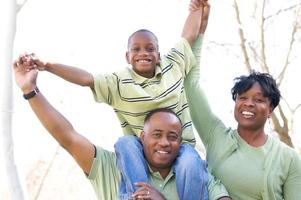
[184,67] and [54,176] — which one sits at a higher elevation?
[184,67]

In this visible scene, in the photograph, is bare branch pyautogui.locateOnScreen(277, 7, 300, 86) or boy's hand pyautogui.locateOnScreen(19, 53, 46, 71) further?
bare branch pyautogui.locateOnScreen(277, 7, 300, 86)

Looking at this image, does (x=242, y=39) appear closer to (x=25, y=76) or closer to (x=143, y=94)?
(x=143, y=94)

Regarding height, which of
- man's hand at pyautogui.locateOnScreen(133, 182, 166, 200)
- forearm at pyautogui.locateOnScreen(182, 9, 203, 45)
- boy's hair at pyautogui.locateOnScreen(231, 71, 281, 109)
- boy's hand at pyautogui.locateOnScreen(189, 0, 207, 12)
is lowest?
man's hand at pyautogui.locateOnScreen(133, 182, 166, 200)

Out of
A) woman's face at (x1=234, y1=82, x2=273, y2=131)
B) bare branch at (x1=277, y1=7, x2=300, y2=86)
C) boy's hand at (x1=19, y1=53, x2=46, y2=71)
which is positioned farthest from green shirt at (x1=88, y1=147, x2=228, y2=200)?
bare branch at (x1=277, y1=7, x2=300, y2=86)

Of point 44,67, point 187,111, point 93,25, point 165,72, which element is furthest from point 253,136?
point 93,25

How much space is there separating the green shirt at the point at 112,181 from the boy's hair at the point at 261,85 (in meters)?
0.52

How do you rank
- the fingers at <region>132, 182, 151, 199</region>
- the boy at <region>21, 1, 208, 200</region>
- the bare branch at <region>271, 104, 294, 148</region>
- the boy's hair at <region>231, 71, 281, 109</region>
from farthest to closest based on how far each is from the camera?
the bare branch at <region>271, 104, 294, 148</region>, the boy's hair at <region>231, 71, 281, 109</region>, the boy at <region>21, 1, 208, 200</region>, the fingers at <region>132, 182, 151, 199</region>

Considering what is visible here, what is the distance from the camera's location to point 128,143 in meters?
2.51

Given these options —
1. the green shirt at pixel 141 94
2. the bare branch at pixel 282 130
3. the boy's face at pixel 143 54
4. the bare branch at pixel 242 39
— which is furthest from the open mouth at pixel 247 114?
the bare branch at pixel 242 39

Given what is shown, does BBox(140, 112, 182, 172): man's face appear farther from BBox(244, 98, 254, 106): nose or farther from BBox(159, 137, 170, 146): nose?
BBox(244, 98, 254, 106): nose

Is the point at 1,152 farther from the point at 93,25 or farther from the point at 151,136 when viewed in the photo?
the point at 93,25

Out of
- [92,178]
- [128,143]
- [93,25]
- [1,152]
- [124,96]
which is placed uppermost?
[93,25]

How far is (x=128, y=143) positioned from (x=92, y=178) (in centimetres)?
24

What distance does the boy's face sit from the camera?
8.93 feet
